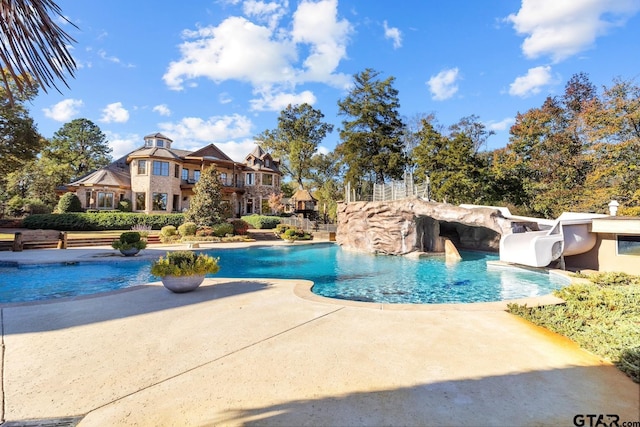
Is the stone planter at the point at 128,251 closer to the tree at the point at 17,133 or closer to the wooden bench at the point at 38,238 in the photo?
the wooden bench at the point at 38,238

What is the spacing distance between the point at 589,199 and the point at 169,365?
23.8 meters

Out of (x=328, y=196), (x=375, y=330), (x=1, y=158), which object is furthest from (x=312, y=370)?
(x=328, y=196)

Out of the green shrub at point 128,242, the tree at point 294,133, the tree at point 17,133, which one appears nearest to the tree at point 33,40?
the green shrub at point 128,242

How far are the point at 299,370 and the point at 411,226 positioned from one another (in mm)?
16563

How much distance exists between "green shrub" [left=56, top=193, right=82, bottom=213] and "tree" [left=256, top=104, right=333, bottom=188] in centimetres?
2552

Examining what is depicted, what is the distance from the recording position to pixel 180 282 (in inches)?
290

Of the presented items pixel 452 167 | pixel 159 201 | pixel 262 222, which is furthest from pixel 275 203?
pixel 452 167

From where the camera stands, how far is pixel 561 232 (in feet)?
38.2

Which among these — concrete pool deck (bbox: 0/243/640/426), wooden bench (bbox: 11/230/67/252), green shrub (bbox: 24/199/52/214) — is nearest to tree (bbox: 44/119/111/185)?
green shrub (bbox: 24/199/52/214)

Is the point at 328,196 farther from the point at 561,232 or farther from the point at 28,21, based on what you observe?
the point at 28,21

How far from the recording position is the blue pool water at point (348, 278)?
9422mm

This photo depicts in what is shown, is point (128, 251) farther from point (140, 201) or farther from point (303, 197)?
point (303, 197)

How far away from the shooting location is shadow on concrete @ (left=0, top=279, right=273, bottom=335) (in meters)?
5.39

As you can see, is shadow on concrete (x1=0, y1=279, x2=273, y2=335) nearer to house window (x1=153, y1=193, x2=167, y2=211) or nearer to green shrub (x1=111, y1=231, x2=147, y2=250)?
green shrub (x1=111, y1=231, x2=147, y2=250)
